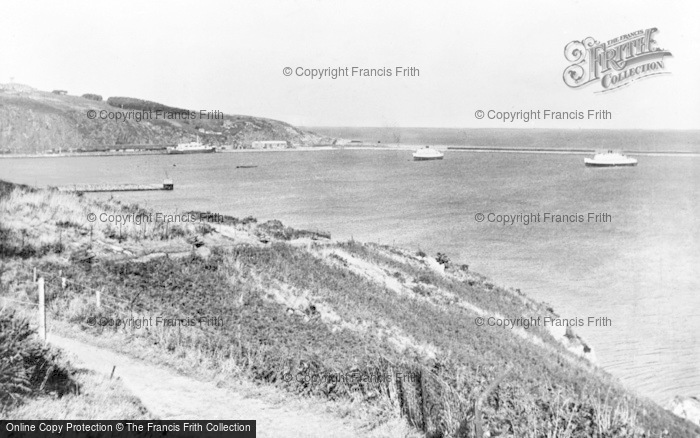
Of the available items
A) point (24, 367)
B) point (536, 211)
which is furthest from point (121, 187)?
point (24, 367)

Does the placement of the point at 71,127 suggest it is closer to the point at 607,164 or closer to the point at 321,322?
the point at 607,164

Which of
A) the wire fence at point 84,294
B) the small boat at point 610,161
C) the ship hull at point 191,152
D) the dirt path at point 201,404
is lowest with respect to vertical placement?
the dirt path at point 201,404

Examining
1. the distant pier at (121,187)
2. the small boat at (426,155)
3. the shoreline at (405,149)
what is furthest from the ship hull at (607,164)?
the distant pier at (121,187)

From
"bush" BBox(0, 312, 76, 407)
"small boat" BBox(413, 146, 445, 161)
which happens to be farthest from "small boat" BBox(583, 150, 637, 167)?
"bush" BBox(0, 312, 76, 407)

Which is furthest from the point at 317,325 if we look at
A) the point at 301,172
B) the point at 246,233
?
the point at 301,172

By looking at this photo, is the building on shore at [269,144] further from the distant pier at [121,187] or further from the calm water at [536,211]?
the distant pier at [121,187]
